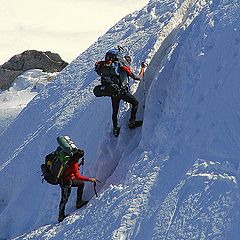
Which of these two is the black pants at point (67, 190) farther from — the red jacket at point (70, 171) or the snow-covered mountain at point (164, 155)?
the snow-covered mountain at point (164, 155)

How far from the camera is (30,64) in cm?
3184

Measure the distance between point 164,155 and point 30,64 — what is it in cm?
2115

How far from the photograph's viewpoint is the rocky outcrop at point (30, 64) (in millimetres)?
31484

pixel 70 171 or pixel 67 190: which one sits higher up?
pixel 70 171

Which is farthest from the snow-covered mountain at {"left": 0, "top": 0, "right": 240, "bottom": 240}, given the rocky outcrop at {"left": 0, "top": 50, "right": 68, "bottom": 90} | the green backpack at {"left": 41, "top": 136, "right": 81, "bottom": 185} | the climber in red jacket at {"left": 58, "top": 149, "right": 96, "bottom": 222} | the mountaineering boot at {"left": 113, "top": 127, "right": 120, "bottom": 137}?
the rocky outcrop at {"left": 0, "top": 50, "right": 68, "bottom": 90}

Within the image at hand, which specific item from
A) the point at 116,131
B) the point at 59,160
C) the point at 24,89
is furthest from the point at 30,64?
the point at 59,160

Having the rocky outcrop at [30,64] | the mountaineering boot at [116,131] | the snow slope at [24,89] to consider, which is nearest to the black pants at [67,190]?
the mountaineering boot at [116,131]

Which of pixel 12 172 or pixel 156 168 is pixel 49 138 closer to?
pixel 12 172

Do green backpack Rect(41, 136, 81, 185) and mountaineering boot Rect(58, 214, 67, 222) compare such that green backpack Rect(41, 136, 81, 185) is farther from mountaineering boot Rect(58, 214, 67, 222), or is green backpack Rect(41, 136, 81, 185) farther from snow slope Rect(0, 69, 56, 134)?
snow slope Rect(0, 69, 56, 134)

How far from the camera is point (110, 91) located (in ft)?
41.7

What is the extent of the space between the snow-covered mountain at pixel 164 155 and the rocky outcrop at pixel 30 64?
14.7 meters

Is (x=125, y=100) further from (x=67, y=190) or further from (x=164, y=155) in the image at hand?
(x=67, y=190)

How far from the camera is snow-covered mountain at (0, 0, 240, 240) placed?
10523 mm

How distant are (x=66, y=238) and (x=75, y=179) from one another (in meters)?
1.12
